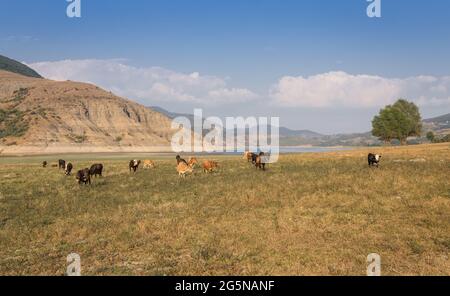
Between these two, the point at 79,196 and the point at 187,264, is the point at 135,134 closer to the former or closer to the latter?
the point at 79,196

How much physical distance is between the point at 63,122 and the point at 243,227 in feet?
519

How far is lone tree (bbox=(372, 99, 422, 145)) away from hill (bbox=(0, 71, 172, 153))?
9461cm

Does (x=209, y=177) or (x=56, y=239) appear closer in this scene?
(x=56, y=239)

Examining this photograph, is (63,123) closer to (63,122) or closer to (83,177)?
(63,122)

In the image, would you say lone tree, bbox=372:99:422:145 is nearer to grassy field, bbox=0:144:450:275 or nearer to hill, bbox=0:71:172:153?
grassy field, bbox=0:144:450:275

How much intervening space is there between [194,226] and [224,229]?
4.36 ft

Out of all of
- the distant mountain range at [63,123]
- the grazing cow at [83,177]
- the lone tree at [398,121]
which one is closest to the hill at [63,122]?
the distant mountain range at [63,123]

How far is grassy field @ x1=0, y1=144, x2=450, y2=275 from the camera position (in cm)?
1151

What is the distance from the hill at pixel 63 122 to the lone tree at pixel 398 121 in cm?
9461

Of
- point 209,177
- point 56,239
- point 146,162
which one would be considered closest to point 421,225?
point 56,239

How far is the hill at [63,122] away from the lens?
138m

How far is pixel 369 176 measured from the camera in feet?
79.7

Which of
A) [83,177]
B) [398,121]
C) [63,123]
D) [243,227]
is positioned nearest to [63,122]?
[63,123]
